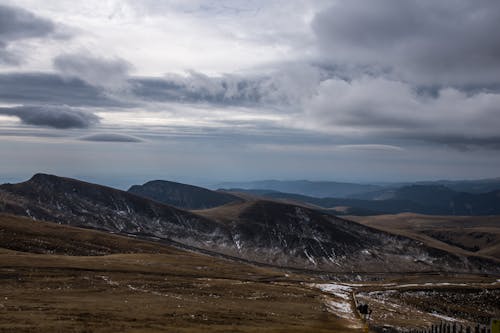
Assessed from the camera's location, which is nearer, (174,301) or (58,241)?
(174,301)

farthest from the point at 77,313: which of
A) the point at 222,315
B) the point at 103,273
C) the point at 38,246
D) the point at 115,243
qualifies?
the point at 115,243

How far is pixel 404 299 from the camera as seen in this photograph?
355 feet

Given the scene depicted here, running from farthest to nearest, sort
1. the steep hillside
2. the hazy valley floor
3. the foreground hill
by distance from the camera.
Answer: the steep hillside → the hazy valley floor → the foreground hill

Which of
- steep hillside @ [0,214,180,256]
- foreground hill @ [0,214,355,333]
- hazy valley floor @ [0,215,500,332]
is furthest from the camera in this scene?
steep hillside @ [0,214,180,256]

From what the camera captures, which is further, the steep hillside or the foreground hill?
the steep hillside

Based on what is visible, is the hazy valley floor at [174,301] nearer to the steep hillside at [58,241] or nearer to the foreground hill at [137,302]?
the foreground hill at [137,302]

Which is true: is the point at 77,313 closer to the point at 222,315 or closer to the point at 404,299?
the point at 222,315

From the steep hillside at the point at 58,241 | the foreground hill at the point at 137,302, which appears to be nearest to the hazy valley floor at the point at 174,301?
the foreground hill at the point at 137,302

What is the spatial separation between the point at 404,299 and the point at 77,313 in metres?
86.9

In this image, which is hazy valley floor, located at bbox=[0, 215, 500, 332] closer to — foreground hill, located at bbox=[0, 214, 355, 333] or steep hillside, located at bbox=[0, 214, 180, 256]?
foreground hill, located at bbox=[0, 214, 355, 333]

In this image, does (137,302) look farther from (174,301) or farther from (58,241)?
(58,241)

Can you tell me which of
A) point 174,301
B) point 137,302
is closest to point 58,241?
point 174,301

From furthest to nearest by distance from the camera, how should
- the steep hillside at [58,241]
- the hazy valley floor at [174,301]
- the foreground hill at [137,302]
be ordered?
the steep hillside at [58,241], the hazy valley floor at [174,301], the foreground hill at [137,302]

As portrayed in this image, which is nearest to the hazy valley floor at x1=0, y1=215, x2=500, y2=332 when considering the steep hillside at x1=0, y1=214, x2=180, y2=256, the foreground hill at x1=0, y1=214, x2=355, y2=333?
the foreground hill at x1=0, y1=214, x2=355, y2=333
